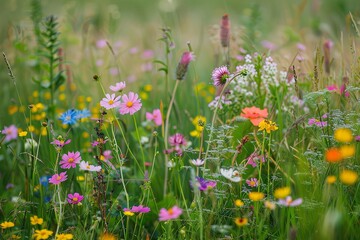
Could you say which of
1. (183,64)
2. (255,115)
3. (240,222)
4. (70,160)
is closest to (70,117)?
(70,160)

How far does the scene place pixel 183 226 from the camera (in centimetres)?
161

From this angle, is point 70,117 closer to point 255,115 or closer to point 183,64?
point 183,64

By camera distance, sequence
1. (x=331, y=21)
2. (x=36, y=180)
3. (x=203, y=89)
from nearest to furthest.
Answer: (x=36, y=180)
(x=203, y=89)
(x=331, y=21)

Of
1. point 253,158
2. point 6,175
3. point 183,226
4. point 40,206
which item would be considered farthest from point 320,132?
point 6,175

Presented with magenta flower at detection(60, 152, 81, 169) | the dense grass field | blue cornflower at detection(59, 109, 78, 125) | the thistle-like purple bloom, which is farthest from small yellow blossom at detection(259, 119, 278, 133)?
blue cornflower at detection(59, 109, 78, 125)

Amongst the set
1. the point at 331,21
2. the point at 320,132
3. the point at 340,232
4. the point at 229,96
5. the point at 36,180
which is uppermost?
the point at 331,21

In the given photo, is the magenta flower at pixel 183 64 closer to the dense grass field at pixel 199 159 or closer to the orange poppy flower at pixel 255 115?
the dense grass field at pixel 199 159

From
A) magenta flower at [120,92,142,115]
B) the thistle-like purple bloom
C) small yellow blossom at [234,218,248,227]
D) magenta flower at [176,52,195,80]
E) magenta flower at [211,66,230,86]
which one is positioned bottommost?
small yellow blossom at [234,218,248,227]

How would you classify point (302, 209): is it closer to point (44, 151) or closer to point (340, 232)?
point (340, 232)

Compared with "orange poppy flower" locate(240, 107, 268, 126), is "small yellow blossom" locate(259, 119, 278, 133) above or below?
below

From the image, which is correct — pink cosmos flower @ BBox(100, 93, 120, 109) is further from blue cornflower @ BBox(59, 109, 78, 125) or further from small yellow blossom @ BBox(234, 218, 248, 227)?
small yellow blossom @ BBox(234, 218, 248, 227)

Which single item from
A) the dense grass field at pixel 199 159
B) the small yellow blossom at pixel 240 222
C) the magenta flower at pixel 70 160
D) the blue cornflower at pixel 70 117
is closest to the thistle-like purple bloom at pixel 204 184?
the dense grass field at pixel 199 159

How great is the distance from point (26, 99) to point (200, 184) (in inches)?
67.5

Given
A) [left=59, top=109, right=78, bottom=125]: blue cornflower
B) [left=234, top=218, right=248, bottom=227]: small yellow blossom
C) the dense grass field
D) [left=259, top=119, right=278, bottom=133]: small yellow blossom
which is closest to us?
[left=234, top=218, right=248, bottom=227]: small yellow blossom
